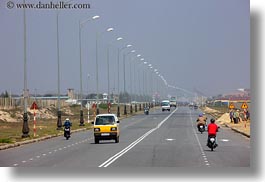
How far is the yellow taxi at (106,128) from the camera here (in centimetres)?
4319

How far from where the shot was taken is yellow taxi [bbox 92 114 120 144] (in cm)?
4319

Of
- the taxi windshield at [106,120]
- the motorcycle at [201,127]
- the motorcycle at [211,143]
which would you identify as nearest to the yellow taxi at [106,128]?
the taxi windshield at [106,120]

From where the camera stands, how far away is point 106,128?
4316cm

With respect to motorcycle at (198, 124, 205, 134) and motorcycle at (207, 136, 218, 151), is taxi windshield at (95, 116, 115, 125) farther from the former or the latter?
motorcycle at (198, 124, 205, 134)

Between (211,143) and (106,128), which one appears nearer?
(211,143)

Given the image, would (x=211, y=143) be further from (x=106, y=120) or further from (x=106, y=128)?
(x=106, y=120)

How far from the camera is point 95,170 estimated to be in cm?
2470

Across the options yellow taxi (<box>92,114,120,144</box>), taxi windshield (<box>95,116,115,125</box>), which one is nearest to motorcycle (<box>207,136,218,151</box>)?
yellow taxi (<box>92,114,120,144</box>)

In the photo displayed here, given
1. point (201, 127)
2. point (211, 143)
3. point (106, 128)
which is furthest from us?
point (201, 127)

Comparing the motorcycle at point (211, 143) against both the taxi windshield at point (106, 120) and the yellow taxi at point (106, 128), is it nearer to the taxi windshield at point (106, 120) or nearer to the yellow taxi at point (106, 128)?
the yellow taxi at point (106, 128)

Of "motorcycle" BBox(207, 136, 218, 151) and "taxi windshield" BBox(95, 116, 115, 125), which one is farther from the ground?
"taxi windshield" BBox(95, 116, 115, 125)

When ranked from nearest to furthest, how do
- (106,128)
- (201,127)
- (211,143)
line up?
(211,143) → (106,128) → (201,127)

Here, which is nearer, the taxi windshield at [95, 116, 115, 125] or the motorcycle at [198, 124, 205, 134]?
the taxi windshield at [95, 116, 115, 125]

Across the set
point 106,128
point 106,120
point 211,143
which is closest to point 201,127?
point 106,120
